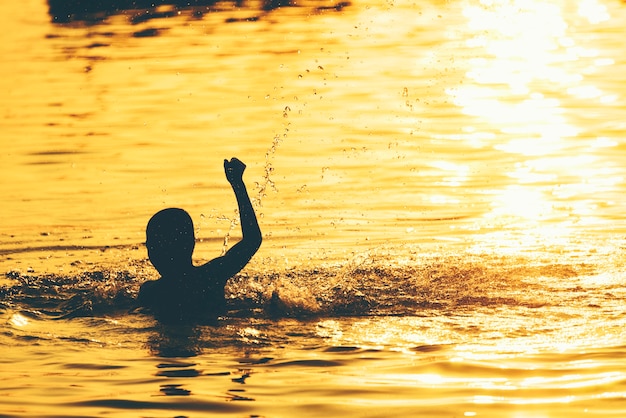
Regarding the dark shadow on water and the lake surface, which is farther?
the dark shadow on water

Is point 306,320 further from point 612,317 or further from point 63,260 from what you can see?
point 63,260

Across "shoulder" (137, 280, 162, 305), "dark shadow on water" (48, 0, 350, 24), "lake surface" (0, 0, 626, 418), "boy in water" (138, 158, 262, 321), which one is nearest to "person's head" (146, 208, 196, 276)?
"boy in water" (138, 158, 262, 321)

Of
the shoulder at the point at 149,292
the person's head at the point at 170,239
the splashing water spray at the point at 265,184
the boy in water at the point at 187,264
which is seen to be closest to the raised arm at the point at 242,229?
the boy in water at the point at 187,264

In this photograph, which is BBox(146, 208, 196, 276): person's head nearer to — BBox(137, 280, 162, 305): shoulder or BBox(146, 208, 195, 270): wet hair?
BBox(146, 208, 195, 270): wet hair

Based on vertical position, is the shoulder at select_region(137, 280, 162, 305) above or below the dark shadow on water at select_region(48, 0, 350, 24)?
below

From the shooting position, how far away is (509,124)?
55.2 feet

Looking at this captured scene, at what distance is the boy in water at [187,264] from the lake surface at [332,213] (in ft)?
0.71

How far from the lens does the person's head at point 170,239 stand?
314 inches

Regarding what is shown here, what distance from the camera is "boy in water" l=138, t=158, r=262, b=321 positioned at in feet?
26.3

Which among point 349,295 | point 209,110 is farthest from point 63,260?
point 209,110

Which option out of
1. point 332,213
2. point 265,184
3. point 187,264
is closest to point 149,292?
point 187,264

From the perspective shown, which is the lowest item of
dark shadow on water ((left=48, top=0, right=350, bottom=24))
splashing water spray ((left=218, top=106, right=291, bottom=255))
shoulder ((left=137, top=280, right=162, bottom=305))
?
shoulder ((left=137, top=280, right=162, bottom=305))

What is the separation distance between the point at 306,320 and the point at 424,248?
105 inches

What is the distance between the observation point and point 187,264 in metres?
8.23
